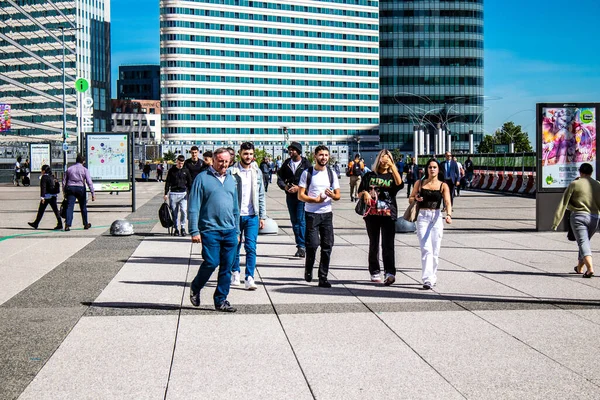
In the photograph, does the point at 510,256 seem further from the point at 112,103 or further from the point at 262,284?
the point at 112,103

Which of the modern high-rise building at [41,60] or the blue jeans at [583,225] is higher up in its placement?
the modern high-rise building at [41,60]

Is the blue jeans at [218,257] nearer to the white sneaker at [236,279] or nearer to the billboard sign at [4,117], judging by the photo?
the white sneaker at [236,279]

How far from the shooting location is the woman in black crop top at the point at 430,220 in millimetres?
9578

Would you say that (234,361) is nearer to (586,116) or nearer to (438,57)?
(586,116)

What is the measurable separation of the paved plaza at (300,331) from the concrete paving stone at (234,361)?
0.05 feet

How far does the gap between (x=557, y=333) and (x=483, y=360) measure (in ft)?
4.34

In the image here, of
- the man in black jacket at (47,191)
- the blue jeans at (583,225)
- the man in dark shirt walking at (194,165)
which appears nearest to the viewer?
the blue jeans at (583,225)

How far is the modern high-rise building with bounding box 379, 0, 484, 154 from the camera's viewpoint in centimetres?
13700

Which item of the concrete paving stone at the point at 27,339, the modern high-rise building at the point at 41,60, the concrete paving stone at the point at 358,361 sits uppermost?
the modern high-rise building at the point at 41,60

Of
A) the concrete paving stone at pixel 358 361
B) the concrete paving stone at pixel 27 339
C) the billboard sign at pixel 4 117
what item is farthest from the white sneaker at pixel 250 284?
the billboard sign at pixel 4 117

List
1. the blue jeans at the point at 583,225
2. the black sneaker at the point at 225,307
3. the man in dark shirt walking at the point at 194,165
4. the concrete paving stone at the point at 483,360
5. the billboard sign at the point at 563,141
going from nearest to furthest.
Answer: the concrete paving stone at the point at 483,360 < the black sneaker at the point at 225,307 < the blue jeans at the point at 583,225 < the man in dark shirt walking at the point at 194,165 < the billboard sign at the point at 563,141

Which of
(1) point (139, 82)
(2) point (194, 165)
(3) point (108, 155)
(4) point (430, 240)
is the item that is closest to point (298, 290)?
(4) point (430, 240)

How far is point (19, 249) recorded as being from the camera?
565 inches

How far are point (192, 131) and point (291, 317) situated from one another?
131 metres
